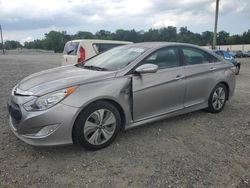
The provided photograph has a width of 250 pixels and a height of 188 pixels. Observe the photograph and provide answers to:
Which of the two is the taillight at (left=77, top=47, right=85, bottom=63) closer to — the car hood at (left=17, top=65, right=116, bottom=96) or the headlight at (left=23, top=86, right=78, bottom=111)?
the car hood at (left=17, top=65, right=116, bottom=96)

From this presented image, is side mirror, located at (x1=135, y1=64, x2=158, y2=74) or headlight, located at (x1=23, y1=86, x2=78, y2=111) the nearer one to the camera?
headlight, located at (x1=23, y1=86, x2=78, y2=111)

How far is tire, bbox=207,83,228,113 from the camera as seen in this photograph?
18.7ft

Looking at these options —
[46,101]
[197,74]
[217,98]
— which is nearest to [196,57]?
[197,74]

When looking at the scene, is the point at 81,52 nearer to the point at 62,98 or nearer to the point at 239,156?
the point at 62,98

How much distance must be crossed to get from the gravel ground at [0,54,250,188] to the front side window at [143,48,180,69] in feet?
3.52

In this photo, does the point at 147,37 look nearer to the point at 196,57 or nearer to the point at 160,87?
the point at 196,57

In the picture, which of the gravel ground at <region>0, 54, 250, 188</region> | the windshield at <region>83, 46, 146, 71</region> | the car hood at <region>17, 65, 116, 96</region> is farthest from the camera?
the windshield at <region>83, 46, 146, 71</region>

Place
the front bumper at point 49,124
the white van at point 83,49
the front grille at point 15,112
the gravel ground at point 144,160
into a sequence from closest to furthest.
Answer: the gravel ground at point 144,160
the front bumper at point 49,124
the front grille at point 15,112
the white van at point 83,49

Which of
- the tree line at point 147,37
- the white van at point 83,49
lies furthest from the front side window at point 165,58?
the tree line at point 147,37

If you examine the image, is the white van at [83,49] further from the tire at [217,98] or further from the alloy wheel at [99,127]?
the alloy wheel at [99,127]

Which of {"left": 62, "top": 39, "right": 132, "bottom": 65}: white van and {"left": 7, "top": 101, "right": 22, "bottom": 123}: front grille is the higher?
{"left": 62, "top": 39, "right": 132, "bottom": 65}: white van

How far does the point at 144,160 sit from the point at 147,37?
7570 centimetres

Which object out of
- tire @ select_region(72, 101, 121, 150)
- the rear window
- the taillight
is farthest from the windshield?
the rear window

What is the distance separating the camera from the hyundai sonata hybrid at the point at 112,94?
3.66m
